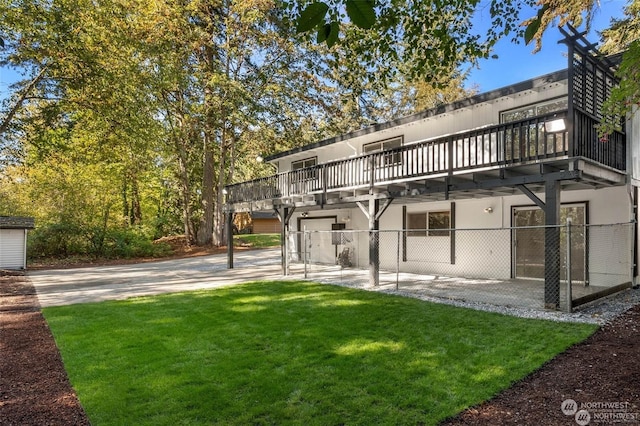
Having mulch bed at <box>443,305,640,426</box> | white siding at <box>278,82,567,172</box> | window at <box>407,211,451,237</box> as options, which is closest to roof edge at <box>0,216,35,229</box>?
white siding at <box>278,82,567,172</box>

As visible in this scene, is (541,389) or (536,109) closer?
(541,389)

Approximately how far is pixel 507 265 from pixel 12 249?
750 inches

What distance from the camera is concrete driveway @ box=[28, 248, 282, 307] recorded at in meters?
9.94

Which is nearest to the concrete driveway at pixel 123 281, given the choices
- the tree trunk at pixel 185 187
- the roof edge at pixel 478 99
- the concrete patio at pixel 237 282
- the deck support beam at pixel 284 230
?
the concrete patio at pixel 237 282

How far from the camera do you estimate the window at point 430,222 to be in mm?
11781

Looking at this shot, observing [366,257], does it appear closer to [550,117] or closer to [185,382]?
[550,117]

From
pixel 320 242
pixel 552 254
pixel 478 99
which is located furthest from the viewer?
pixel 320 242

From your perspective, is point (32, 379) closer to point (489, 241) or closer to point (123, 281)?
point (123, 281)

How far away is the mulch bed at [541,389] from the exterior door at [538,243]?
13.0 ft

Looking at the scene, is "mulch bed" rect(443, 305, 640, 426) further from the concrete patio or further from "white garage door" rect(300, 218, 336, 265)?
"white garage door" rect(300, 218, 336, 265)

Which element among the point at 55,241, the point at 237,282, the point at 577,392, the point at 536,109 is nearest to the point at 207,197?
the point at 55,241

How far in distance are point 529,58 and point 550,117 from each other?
34.7ft

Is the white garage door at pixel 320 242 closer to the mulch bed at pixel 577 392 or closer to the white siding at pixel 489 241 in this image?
the white siding at pixel 489 241

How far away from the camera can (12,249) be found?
15773mm
